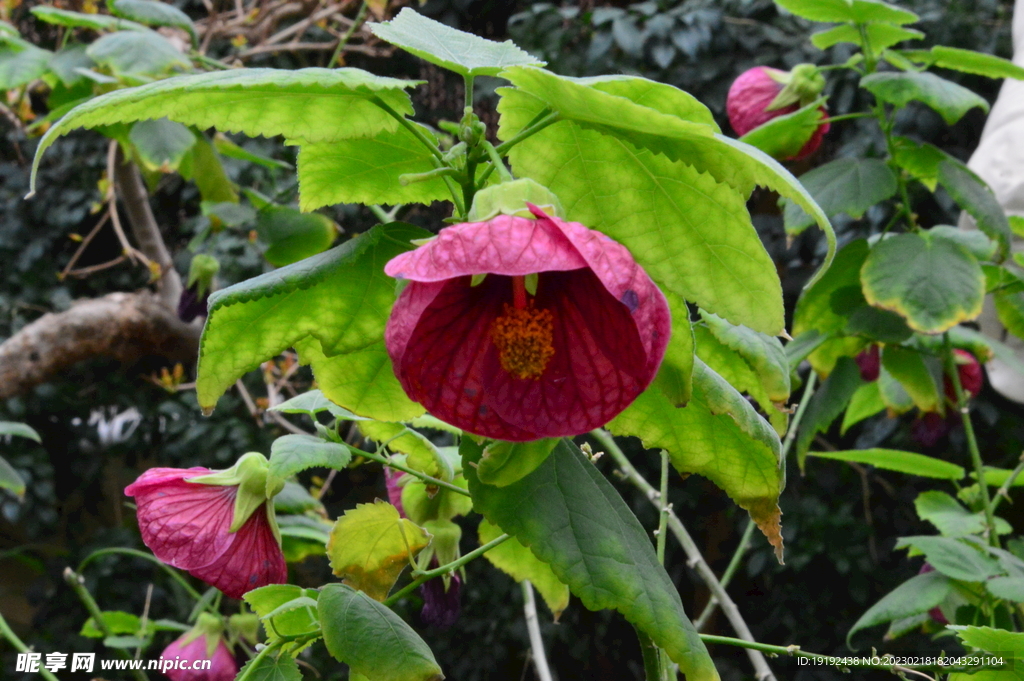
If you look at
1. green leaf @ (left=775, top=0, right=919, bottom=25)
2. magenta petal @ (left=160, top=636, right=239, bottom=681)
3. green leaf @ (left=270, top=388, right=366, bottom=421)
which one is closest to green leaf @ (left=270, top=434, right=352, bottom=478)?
green leaf @ (left=270, top=388, right=366, bottom=421)

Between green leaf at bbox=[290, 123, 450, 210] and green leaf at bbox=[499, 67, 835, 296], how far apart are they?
53 millimetres

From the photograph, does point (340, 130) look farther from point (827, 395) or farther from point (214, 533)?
point (827, 395)

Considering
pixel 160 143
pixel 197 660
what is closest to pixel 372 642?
pixel 197 660

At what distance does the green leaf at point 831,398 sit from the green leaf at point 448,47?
64cm

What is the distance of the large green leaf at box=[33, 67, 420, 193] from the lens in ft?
0.88

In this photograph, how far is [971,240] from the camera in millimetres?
851

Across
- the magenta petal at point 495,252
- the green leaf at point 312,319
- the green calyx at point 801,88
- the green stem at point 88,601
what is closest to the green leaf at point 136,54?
the green stem at point 88,601

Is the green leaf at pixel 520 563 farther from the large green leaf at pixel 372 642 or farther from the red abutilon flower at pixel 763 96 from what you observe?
the red abutilon flower at pixel 763 96

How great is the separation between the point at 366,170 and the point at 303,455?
0.15 m

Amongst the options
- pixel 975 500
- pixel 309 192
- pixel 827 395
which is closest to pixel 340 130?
pixel 309 192

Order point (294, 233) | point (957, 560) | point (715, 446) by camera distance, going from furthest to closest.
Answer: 1. point (294, 233)
2. point (957, 560)
3. point (715, 446)

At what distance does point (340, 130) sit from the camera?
1.03ft

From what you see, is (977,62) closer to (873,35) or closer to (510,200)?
(873,35)

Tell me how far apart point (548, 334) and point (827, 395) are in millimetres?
676
